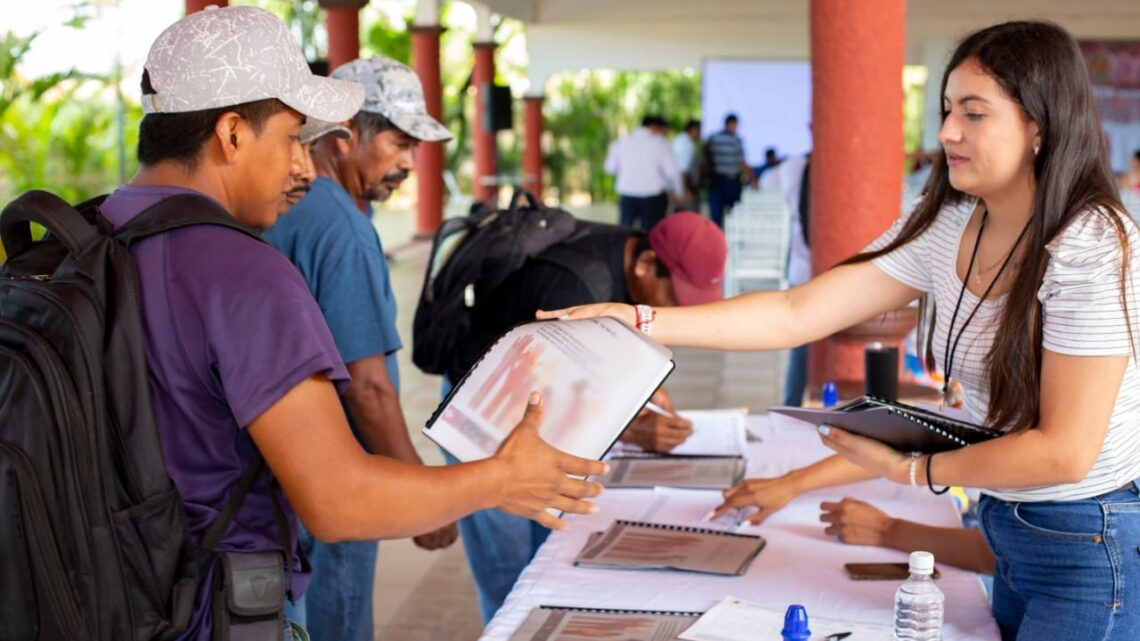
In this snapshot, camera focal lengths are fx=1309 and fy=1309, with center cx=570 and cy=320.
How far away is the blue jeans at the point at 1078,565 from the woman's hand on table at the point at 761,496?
0.66 m

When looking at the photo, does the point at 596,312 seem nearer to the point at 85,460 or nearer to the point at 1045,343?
the point at 1045,343

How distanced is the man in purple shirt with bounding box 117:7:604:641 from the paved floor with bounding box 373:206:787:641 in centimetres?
213

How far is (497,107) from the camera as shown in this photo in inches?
600

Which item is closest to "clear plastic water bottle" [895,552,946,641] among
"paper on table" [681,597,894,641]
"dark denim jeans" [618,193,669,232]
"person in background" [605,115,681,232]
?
"paper on table" [681,597,894,641]

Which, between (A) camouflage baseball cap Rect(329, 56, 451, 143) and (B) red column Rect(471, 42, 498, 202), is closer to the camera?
(A) camouflage baseball cap Rect(329, 56, 451, 143)

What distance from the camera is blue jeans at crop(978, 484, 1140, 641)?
1.59 meters

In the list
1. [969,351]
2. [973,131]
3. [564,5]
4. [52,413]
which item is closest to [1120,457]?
[969,351]

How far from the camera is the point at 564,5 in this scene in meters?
17.0

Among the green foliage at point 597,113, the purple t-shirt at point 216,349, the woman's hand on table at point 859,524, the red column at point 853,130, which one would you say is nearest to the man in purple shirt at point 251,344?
the purple t-shirt at point 216,349

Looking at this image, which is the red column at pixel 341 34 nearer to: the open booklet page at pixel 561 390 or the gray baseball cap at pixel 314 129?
the gray baseball cap at pixel 314 129

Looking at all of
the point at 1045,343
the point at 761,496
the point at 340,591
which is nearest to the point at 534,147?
the point at 340,591

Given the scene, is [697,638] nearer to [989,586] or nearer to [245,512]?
[245,512]

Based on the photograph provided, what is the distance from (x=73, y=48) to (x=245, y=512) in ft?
34.0

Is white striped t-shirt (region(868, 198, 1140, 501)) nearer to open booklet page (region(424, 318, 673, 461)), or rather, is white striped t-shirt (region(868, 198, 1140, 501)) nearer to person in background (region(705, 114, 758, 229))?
open booklet page (region(424, 318, 673, 461))
